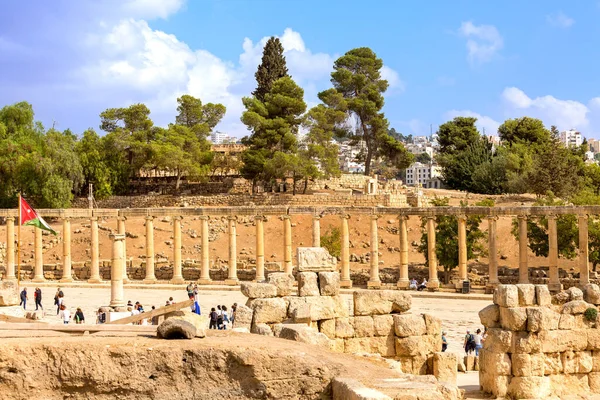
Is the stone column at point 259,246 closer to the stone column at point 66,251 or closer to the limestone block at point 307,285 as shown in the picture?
the stone column at point 66,251

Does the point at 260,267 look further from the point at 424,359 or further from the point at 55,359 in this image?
the point at 55,359

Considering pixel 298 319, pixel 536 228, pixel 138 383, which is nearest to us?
pixel 138 383

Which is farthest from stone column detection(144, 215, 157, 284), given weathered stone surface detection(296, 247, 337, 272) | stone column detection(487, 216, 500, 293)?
weathered stone surface detection(296, 247, 337, 272)

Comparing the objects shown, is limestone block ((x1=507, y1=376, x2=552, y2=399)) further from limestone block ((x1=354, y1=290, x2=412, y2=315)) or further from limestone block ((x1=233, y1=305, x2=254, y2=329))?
limestone block ((x1=233, y1=305, x2=254, y2=329))

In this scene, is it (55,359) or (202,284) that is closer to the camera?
(55,359)

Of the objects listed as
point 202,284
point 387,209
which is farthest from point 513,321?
point 202,284

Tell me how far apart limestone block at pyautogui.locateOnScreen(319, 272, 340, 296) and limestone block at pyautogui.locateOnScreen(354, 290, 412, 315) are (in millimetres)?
532

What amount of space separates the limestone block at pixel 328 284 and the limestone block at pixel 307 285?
127 millimetres

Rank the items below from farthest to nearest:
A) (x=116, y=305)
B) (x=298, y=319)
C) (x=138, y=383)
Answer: (x=116, y=305)
(x=298, y=319)
(x=138, y=383)

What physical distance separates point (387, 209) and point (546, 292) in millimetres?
28922

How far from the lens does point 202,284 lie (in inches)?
2016

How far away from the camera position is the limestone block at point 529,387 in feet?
66.0

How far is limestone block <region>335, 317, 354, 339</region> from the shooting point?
19.9 m

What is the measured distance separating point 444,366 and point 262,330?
456 cm
